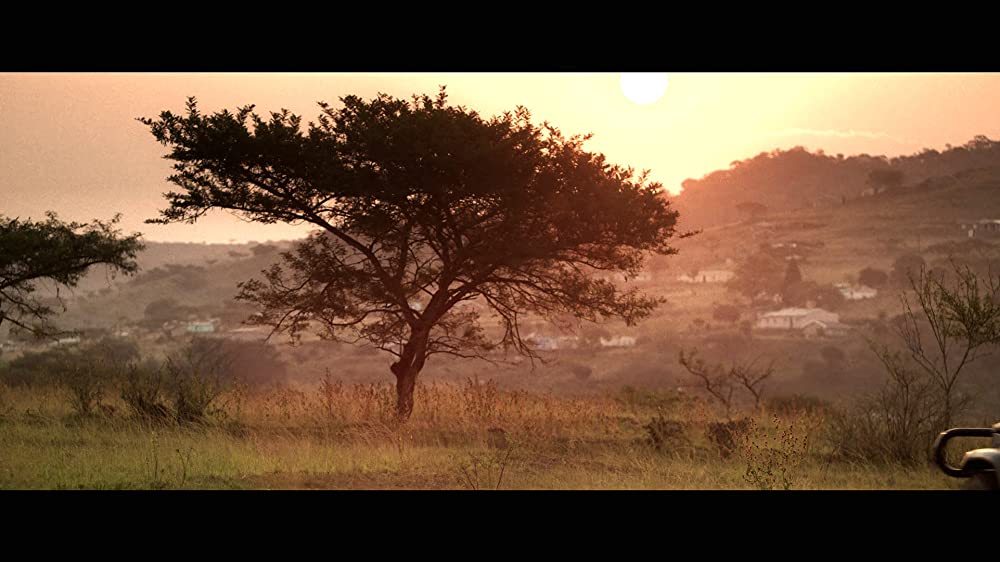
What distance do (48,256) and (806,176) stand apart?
39314mm

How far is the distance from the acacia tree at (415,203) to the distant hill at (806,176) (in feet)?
92.5

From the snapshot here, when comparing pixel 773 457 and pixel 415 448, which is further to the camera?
pixel 415 448

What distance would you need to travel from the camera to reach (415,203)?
14328 mm

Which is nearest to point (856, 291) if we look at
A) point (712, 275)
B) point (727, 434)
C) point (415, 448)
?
point (712, 275)

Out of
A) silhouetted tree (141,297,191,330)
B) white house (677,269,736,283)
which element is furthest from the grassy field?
white house (677,269,736,283)

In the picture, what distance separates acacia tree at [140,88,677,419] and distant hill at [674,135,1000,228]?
28.2 m

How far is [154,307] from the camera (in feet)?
139

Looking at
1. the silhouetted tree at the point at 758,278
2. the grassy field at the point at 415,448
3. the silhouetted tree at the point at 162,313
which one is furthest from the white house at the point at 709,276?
the grassy field at the point at 415,448

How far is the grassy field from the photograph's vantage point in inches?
405

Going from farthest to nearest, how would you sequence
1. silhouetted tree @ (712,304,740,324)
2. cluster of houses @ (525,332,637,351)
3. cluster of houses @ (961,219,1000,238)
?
1. cluster of houses @ (961,219,1000,238)
2. silhouetted tree @ (712,304,740,324)
3. cluster of houses @ (525,332,637,351)

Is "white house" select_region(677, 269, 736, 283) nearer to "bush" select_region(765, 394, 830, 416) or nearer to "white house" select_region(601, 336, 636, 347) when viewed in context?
"white house" select_region(601, 336, 636, 347)

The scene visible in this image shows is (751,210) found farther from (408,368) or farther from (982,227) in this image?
(408,368)
